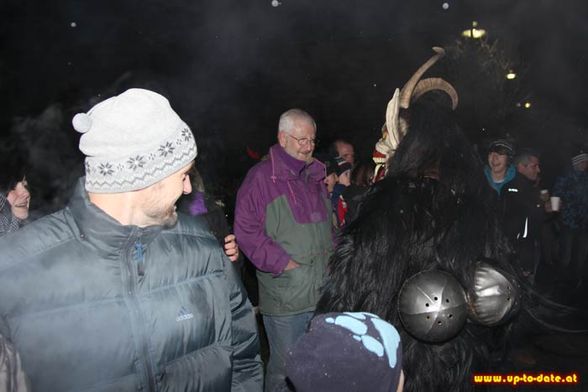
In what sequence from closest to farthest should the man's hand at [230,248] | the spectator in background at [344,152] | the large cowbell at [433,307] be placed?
the large cowbell at [433,307] < the man's hand at [230,248] < the spectator in background at [344,152]

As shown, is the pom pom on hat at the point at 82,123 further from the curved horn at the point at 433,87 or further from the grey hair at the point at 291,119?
the grey hair at the point at 291,119

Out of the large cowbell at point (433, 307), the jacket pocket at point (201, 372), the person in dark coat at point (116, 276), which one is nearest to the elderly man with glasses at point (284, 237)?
the large cowbell at point (433, 307)

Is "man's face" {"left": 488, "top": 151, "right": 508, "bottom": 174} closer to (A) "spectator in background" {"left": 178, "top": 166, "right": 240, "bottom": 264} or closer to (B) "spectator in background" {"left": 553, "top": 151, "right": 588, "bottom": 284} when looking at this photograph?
(B) "spectator in background" {"left": 553, "top": 151, "right": 588, "bottom": 284}

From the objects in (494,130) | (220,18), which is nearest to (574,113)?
(494,130)

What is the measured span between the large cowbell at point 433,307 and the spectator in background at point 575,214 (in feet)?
17.6

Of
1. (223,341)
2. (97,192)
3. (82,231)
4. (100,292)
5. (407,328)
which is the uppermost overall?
(97,192)

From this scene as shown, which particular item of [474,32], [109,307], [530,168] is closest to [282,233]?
[109,307]

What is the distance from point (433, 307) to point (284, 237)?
5.05 ft

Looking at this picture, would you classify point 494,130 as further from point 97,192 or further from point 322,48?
point 97,192

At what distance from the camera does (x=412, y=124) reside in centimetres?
276

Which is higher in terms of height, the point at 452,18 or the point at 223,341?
Answer: the point at 452,18

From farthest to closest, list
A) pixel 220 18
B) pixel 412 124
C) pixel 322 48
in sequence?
pixel 322 48 < pixel 220 18 < pixel 412 124

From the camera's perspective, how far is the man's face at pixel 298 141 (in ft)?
12.4

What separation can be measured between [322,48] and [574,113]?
7334mm
